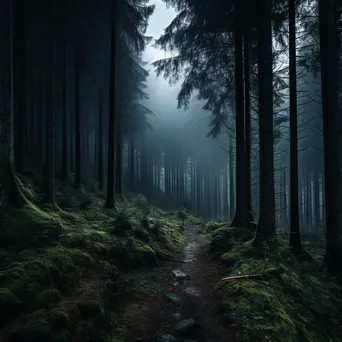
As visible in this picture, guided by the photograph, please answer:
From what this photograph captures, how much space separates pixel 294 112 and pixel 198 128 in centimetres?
2764

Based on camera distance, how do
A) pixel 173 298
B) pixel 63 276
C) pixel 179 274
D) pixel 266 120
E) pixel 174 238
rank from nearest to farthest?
pixel 63 276, pixel 173 298, pixel 179 274, pixel 266 120, pixel 174 238

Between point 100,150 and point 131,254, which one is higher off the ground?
point 100,150

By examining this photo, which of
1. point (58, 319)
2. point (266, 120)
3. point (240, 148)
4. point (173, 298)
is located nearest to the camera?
point (58, 319)

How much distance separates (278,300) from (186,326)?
1842 millimetres

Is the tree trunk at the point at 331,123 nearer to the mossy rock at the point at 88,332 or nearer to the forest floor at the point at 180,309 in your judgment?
the forest floor at the point at 180,309

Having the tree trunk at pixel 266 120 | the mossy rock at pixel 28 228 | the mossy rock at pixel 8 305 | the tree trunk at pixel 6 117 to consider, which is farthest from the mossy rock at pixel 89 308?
the tree trunk at pixel 266 120

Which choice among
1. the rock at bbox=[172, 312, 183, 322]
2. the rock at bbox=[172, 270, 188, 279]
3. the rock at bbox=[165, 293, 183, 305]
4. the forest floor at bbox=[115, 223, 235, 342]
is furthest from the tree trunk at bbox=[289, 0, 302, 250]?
the rock at bbox=[172, 312, 183, 322]

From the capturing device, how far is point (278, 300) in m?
4.80

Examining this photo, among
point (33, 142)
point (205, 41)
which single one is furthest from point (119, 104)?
point (205, 41)

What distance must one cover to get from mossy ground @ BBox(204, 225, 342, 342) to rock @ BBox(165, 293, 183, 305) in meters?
0.80

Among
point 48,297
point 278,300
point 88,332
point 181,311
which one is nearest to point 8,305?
point 48,297

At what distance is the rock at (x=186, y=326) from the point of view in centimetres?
400

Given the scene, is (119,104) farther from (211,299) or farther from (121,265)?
(211,299)

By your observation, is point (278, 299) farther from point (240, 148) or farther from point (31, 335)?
point (240, 148)
